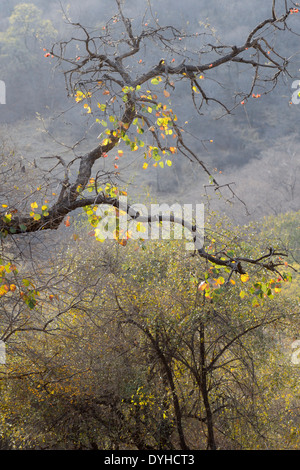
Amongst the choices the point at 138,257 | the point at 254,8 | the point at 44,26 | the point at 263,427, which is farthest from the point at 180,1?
the point at 263,427

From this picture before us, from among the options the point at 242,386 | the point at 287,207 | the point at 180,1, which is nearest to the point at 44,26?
the point at 180,1

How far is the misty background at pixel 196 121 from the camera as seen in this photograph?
107ft

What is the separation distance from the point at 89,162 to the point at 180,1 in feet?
158

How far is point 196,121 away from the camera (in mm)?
41812

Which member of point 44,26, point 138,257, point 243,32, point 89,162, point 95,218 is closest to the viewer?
point 95,218

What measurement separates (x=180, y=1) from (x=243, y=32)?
24.6 feet

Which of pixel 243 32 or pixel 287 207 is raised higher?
pixel 243 32

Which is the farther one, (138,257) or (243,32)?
(243,32)

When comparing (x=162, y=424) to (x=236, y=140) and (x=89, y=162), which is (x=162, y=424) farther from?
(x=236, y=140)

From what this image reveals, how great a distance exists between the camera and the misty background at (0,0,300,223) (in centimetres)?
3275

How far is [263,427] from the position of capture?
27.5ft

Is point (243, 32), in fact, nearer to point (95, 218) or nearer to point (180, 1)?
point (180, 1)
